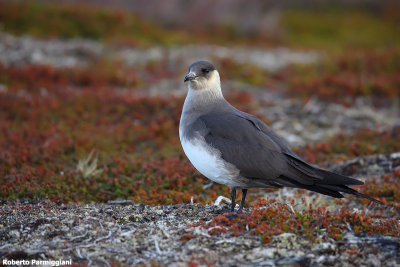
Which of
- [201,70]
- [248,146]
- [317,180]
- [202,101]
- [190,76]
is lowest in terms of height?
[317,180]

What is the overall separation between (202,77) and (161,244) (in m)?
2.26

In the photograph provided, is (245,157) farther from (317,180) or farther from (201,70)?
(201,70)

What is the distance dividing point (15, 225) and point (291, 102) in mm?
7762

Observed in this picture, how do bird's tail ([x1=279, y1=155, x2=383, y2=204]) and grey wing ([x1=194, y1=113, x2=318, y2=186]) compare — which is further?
grey wing ([x1=194, y1=113, x2=318, y2=186])

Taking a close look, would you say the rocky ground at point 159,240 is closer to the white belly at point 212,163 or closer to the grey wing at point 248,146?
the white belly at point 212,163

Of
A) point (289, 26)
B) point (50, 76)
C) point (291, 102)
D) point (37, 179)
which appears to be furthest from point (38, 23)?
point (289, 26)

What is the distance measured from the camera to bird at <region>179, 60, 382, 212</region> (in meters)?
4.64

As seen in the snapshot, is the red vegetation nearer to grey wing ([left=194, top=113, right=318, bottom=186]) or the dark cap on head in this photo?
grey wing ([left=194, top=113, right=318, bottom=186])

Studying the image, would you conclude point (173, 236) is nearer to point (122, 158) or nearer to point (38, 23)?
point (122, 158)

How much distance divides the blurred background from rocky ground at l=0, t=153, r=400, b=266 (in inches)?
53.9

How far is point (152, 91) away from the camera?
11336mm

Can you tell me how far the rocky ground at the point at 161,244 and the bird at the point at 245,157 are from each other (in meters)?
0.50

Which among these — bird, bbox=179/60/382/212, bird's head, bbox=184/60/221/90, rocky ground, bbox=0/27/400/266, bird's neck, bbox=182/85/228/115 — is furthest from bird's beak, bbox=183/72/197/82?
rocky ground, bbox=0/27/400/266

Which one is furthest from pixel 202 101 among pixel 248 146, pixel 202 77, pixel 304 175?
pixel 304 175
